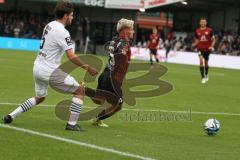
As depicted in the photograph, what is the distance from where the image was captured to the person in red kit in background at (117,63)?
1139 centimetres

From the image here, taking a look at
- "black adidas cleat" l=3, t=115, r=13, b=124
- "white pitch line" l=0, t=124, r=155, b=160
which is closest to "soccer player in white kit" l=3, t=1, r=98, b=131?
"black adidas cleat" l=3, t=115, r=13, b=124

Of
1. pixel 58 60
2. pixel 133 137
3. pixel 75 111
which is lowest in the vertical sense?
pixel 133 137

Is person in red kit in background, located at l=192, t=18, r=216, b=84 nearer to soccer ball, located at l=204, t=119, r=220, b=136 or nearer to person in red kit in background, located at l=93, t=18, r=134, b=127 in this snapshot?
person in red kit in background, located at l=93, t=18, r=134, b=127

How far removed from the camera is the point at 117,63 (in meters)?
11.5

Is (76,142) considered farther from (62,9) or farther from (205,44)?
(205,44)

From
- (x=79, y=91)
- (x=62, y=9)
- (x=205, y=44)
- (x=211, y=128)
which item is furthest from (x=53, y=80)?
(x=205, y=44)

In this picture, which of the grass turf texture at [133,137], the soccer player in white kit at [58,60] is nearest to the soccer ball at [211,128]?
the grass turf texture at [133,137]

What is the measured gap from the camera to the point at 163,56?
1806 inches

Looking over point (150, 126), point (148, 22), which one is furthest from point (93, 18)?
point (150, 126)

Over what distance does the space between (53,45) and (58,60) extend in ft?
0.95

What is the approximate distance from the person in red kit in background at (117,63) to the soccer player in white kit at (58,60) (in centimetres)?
92

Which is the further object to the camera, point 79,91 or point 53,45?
point 79,91

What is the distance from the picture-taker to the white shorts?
10.5 metres

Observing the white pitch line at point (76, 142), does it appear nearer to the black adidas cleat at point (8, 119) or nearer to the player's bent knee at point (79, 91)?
the black adidas cleat at point (8, 119)
